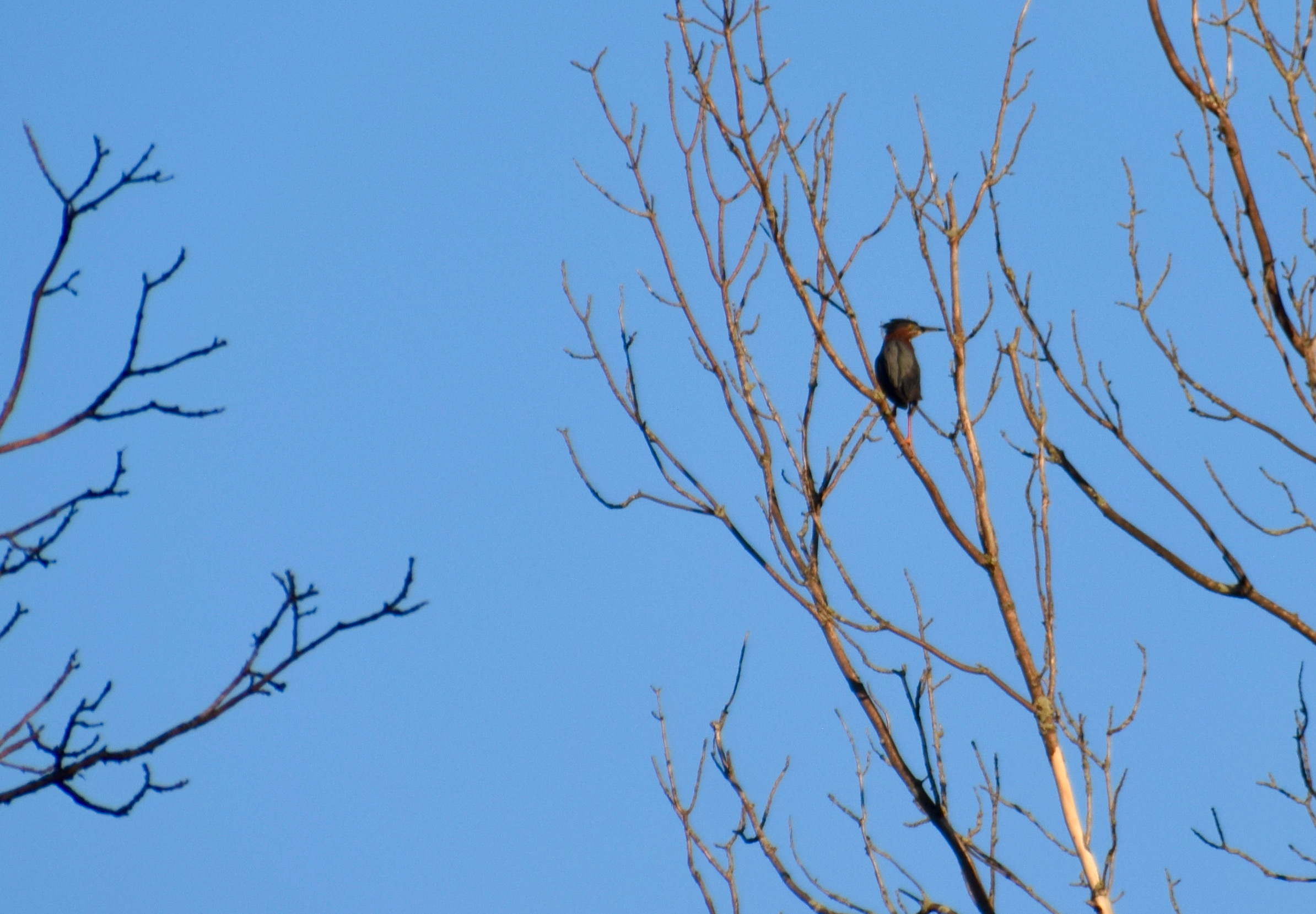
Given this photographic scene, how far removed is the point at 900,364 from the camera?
9.13 m

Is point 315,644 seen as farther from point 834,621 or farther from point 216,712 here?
point 834,621

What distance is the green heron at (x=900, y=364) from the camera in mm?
9070

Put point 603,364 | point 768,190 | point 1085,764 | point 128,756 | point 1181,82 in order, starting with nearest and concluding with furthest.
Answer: point 128,756 < point 1085,764 < point 1181,82 < point 768,190 < point 603,364

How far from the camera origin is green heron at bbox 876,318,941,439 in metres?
9.07

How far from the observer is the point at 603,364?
4230 millimetres

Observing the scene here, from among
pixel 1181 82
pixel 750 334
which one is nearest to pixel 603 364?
pixel 750 334

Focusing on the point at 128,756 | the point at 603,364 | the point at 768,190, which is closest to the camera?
the point at 128,756

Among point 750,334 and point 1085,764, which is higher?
point 750,334

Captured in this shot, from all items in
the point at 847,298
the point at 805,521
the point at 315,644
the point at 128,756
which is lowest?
the point at 128,756

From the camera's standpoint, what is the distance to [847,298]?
3.76m

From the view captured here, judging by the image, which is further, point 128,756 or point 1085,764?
point 1085,764

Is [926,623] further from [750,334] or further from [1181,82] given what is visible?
[1181,82]

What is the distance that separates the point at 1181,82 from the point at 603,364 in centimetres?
183

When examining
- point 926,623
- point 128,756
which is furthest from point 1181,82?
point 128,756
